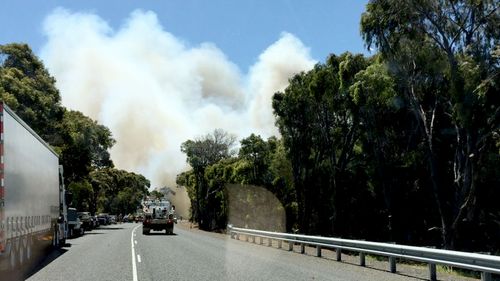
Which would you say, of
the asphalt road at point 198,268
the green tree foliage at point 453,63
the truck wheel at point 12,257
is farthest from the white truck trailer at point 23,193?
the green tree foliage at point 453,63

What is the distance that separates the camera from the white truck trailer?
12.9 meters

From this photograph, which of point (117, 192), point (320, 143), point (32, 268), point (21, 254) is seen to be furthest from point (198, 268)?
point (117, 192)

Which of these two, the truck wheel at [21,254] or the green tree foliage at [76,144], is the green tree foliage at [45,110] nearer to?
the green tree foliage at [76,144]

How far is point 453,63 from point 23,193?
18479 millimetres

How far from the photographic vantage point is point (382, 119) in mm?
36500

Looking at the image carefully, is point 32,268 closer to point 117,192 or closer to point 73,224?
point 73,224

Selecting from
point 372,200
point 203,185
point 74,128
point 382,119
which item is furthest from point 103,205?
point 382,119

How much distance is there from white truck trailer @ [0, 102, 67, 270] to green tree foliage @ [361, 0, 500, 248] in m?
15.8

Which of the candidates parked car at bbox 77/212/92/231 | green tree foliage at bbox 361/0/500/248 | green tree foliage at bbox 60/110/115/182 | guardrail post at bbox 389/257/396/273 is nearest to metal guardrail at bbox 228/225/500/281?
guardrail post at bbox 389/257/396/273

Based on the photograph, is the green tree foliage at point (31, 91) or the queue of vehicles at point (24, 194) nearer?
the queue of vehicles at point (24, 194)

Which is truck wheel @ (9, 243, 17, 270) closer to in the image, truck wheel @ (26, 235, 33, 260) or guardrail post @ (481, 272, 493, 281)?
truck wheel @ (26, 235, 33, 260)

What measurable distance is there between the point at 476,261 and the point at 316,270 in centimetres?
513

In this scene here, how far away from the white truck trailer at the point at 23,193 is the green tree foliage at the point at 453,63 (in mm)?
15848

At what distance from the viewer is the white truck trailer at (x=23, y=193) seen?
506 inches
